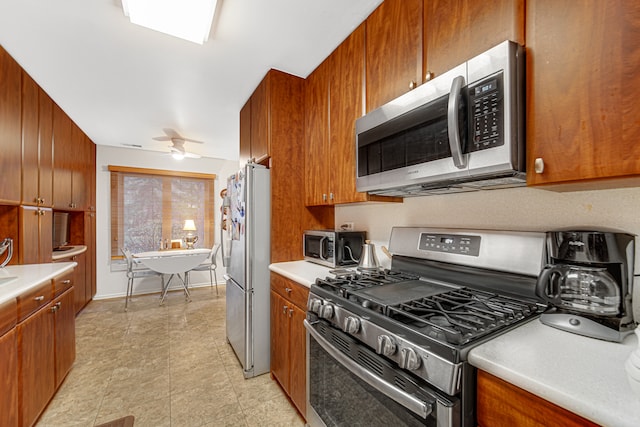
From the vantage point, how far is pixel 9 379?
1364mm

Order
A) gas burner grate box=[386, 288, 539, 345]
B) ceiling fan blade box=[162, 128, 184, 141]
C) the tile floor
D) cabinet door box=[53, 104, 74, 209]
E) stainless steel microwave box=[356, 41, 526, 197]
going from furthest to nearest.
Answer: ceiling fan blade box=[162, 128, 184, 141] < cabinet door box=[53, 104, 74, 209] < the tile floor < stainless steel microwave box=[356, 41, 526, 197] < gas burner grate box=[386, 288, 539, 345]

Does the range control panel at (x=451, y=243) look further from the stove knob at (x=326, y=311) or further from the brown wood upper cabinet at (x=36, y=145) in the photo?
the brown wood upper cabinet at (x=36, y=145)

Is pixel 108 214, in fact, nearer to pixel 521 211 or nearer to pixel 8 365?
pixel 8 365

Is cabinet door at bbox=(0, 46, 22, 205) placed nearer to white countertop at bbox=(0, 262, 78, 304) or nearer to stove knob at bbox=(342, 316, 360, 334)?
white countertop at bbox=(0, 262, 78, 304)

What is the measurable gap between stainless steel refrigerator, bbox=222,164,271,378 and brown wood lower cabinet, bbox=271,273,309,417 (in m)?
0.10

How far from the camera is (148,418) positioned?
5.72ft

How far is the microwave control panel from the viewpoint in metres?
0.94

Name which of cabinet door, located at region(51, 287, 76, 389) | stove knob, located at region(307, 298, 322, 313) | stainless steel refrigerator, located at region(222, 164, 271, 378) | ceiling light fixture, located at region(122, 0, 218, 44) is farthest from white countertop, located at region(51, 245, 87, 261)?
stove knob, located at region(307, 298, 322, 313)

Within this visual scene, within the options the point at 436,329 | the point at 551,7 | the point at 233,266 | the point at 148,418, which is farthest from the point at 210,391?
the point at 551,7

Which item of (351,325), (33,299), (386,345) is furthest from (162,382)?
(386,345)

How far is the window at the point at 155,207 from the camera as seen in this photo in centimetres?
450

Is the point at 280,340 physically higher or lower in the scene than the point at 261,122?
lower

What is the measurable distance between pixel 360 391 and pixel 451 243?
816 millimetres

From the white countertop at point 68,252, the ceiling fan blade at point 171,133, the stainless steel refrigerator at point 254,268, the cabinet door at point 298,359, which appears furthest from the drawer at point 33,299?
the ceiling fan blade at point 171,133
